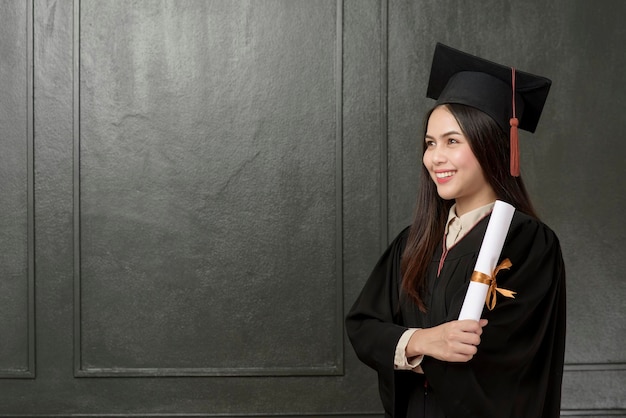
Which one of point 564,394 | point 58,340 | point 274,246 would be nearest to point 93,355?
point 58,340

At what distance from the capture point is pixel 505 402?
2.03 m

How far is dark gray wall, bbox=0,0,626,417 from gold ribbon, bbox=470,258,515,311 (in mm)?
2518

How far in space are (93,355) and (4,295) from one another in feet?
2.00

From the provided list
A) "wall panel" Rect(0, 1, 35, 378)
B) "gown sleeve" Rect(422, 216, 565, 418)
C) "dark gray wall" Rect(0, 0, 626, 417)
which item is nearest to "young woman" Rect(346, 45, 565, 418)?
"gown sleeve" Rect(422, 216, 565, 418)

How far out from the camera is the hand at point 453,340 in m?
1.84

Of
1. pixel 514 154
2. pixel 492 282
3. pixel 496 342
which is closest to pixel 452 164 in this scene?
pixel 514 154

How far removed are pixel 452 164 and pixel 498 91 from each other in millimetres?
270

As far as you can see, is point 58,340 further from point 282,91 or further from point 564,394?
point 564,394

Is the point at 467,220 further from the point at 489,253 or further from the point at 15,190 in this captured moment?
the point at 15,190

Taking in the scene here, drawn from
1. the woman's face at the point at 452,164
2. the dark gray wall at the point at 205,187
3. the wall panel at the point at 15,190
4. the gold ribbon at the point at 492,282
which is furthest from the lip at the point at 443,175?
the wall panel at the point at 15,190

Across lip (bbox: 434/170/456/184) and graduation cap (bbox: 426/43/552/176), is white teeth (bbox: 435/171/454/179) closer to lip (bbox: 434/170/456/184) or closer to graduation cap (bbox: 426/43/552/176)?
lip (bbox: 434/170/456/184)

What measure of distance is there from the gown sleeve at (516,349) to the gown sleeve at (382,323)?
0.13 meters

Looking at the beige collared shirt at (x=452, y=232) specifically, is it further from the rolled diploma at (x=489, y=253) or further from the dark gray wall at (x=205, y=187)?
the dark gray wall at (x=205, y=187)

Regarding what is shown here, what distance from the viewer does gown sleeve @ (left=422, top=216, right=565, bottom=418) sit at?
2.01m
